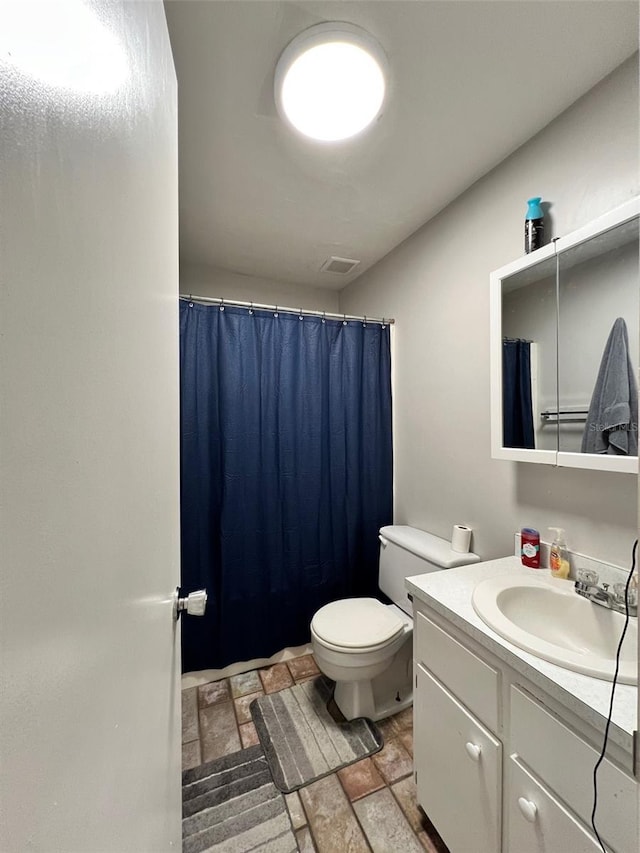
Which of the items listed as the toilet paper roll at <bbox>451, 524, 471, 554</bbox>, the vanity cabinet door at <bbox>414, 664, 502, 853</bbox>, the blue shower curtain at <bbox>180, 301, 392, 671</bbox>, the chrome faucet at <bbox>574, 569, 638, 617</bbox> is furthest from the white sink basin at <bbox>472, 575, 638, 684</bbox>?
the blue shower curtain at <bbox>180, 301, 392, 671</bbox>

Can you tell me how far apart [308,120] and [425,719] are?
1.98m

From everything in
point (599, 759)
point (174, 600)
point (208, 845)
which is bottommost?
point (208, 845)

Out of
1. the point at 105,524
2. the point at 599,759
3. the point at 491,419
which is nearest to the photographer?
the point at 105,524

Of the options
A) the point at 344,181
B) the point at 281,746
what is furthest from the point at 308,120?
the point at 281,746

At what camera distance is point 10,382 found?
0.67ft

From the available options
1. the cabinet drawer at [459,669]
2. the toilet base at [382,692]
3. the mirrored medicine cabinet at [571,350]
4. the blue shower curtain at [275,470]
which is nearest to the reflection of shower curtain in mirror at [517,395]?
the mirrored medicine cabinet at [571,350]

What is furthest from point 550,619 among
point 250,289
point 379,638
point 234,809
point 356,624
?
point 250,289

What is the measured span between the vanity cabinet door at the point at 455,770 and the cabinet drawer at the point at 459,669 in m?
0.03

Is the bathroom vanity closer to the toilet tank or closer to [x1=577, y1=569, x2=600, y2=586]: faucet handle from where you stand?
[x1=577, y1=569, x2=600, y2=586]: faucet handle

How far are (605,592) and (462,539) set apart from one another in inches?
22.5

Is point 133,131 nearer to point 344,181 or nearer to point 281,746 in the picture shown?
point 344,181

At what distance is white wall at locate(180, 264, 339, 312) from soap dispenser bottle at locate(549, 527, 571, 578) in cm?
201

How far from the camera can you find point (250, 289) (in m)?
2.31

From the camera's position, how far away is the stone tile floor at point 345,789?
1.07 m
